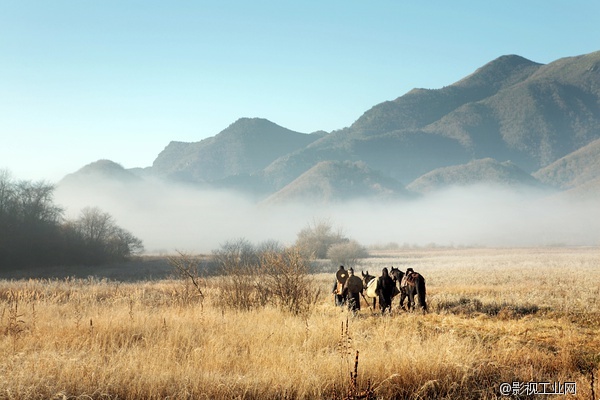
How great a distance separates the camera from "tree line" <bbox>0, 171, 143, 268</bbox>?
48.0m

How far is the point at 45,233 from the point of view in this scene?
51156mm

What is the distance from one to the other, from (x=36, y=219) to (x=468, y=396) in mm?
52920

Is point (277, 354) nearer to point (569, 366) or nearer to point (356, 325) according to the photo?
point (356, 325)

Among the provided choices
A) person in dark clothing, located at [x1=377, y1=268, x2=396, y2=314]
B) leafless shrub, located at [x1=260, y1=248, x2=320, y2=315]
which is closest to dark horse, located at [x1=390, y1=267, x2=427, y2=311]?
person in dark clothing, located at [x1=377, y1=268, x2=396, y2=314]

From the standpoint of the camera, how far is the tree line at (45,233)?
47969 mm

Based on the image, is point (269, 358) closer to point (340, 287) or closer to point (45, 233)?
point (340, 287)

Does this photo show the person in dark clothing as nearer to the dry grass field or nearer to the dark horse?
the dark horse

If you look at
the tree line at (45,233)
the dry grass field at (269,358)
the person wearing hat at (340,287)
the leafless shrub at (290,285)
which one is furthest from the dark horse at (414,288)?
the tree line at (45,233)

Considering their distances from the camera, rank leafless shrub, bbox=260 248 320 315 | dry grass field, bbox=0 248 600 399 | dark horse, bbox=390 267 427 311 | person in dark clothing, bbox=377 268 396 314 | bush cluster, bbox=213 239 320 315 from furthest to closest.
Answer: dark horse, bbox=390 267 427 311 < person in dark clothing, bbox=377 268 396 314 < bush cluster, bbox=213 239 320 315 < leafless shrub, bbox=260 248 320 315 < dry grass field, bbox=0 248 600 399

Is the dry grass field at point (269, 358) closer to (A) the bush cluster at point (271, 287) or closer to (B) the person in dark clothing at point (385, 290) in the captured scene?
(A) the bush cluster at point (271, 287)

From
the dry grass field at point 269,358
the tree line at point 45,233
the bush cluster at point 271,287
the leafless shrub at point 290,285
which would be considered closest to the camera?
the dry grass field at point 269,358

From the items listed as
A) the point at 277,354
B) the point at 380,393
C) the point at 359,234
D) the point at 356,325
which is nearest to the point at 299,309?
the point at 356,325

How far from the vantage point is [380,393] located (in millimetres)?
7355

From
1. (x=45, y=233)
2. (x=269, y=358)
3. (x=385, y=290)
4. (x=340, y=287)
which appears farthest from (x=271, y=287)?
(x=45, y=233)
